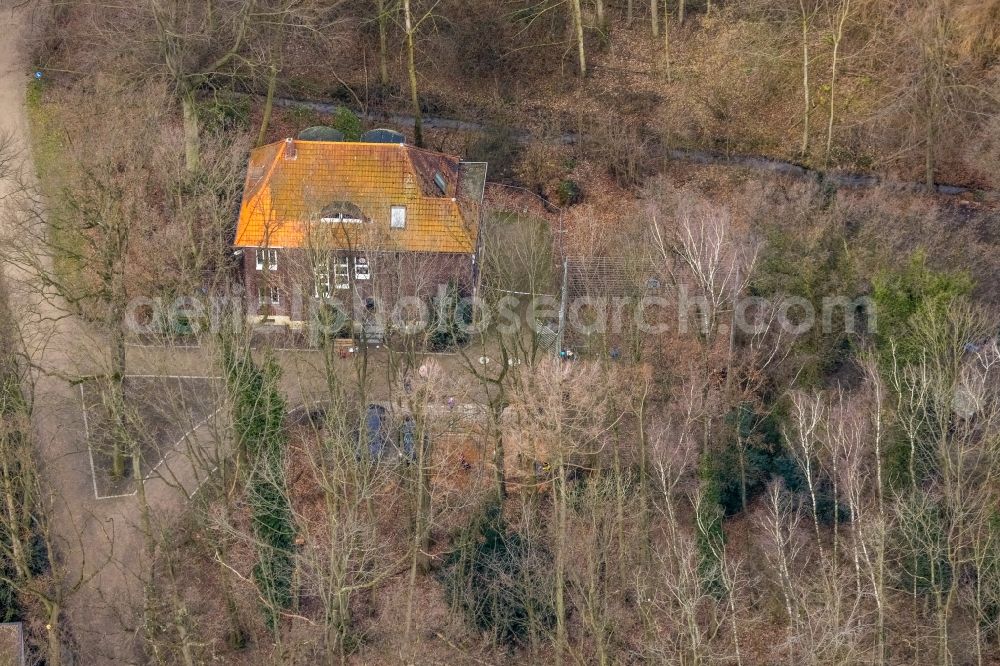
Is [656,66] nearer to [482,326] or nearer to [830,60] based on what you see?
[830,60]

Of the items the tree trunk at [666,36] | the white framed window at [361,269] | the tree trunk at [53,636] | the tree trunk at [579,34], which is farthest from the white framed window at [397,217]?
the tree trunk at [53,636]

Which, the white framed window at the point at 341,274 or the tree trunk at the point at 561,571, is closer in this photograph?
the tree trunk at the point at 561,571

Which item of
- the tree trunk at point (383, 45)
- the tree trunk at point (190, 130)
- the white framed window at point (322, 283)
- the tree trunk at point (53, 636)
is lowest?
the tree trunk at point (53, 636)

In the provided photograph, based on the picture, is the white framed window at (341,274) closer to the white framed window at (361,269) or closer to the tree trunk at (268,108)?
the white framed window at (361,269)

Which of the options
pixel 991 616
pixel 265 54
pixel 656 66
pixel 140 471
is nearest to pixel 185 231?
pixel 140 471

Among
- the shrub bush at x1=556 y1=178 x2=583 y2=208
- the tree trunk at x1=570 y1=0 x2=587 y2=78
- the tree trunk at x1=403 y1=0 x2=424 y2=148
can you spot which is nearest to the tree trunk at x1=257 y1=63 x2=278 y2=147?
the tree trunk at x1=403 y1=0 x2=424 y2=148

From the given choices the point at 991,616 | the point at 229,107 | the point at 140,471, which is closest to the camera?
the point at 991,616

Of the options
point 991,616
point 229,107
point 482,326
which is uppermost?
point 229,107
